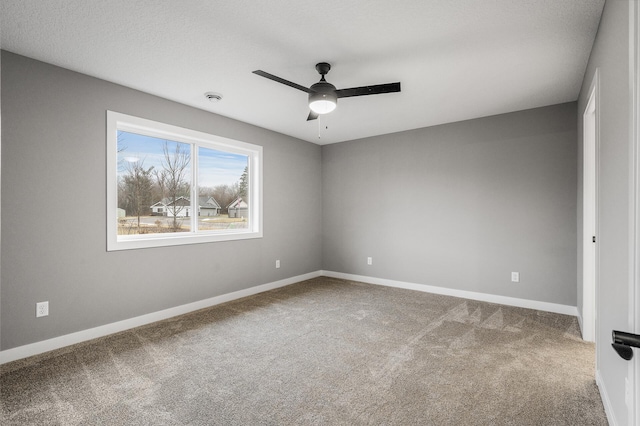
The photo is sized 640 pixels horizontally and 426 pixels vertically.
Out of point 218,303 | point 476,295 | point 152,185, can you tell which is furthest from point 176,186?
point 476,295

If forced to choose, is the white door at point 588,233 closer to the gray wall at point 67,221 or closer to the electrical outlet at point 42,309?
the gray wall at point 67,221

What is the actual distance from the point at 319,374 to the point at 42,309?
8.00 ft

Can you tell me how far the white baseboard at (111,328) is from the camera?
2595 millimetres

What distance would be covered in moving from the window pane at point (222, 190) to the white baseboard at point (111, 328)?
3.09 feet

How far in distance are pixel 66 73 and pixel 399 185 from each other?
14.0 feet

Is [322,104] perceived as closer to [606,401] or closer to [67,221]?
[67,221]

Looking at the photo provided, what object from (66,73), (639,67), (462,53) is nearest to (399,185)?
(462,53)

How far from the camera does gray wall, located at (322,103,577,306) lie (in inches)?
149

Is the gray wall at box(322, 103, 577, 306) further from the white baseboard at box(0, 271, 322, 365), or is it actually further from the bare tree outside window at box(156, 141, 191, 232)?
the bare tree outside window at box(156, 141, 191, 232)

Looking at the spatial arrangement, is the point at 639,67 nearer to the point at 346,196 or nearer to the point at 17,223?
the point at 17,223

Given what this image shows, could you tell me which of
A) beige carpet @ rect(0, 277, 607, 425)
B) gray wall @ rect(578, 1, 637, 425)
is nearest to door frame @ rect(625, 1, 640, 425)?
gray wall @ rect(578, 1, 637, 425)

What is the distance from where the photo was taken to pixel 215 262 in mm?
4145

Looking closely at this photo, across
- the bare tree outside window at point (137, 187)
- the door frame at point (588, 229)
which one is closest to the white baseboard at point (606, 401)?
the door frame at point (588, 229)

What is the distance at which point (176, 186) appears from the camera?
3918 millimetres
